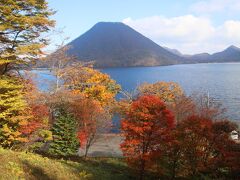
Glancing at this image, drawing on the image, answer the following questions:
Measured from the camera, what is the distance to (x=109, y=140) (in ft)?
185

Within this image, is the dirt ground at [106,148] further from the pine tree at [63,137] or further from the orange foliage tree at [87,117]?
the pine tree at [63,137]

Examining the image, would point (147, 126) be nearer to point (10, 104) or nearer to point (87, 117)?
point (10, 104)

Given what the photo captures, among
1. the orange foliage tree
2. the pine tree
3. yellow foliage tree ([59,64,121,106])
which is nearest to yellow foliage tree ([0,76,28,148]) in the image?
the pine tree

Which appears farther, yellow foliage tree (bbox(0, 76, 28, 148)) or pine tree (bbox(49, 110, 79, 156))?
pine tree (bbox(49, 110, 79, 156))

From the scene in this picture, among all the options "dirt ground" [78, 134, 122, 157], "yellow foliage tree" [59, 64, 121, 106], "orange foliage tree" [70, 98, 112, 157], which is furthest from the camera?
"yellow foliage tree" [59, 64, 121, 106]

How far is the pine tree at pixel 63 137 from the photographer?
38641 millimetres

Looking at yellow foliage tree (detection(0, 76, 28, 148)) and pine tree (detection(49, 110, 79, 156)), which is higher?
yellow foliage tree (detection(0, 76, 28, 148))

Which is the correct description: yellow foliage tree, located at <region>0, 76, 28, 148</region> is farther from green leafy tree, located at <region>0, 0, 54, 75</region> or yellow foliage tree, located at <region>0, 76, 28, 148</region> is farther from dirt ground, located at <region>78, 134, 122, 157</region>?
dirt ground, located at <region>78, 134, 122, 157</region>

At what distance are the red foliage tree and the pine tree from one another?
9.94m

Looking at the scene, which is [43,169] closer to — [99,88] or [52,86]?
[52,86]

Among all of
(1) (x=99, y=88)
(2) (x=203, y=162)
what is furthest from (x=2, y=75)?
(1) (x=99, y=88)

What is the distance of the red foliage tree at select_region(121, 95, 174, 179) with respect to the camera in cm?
3028

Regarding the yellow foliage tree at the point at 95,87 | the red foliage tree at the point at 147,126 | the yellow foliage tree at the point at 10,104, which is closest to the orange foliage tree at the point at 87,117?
the yellow foliage tree at the point at 95,87

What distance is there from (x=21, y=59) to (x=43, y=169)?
27.5 feet
